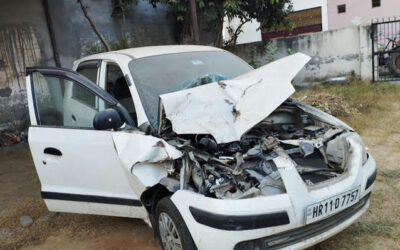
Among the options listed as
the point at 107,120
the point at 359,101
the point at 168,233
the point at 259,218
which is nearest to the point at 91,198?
the point at 107,120

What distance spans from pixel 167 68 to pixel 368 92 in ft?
19.0

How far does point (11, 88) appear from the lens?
6.81 meters

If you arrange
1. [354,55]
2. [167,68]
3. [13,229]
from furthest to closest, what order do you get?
[354,55], [13,229], [167,68]

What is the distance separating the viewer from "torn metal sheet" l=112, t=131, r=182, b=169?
2152mm

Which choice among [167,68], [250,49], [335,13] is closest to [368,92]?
[250,49]

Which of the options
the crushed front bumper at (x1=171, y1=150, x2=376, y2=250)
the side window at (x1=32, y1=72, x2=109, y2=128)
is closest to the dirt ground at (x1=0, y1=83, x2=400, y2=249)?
the crushed front bumper at (x1=171, y1=150, x2=376, y2=250)

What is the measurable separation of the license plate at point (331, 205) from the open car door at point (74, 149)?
124 cm

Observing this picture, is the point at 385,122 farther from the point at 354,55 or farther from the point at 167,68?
the point at 167,68

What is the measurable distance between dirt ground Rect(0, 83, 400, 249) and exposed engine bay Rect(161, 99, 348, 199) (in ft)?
2.37

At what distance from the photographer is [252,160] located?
2.25 metres

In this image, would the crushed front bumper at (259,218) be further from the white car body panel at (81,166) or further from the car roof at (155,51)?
the car roof at (155,51)

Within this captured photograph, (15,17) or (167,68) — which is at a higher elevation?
(15,17)

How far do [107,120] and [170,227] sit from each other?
90cm

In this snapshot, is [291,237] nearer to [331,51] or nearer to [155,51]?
[155,51]
